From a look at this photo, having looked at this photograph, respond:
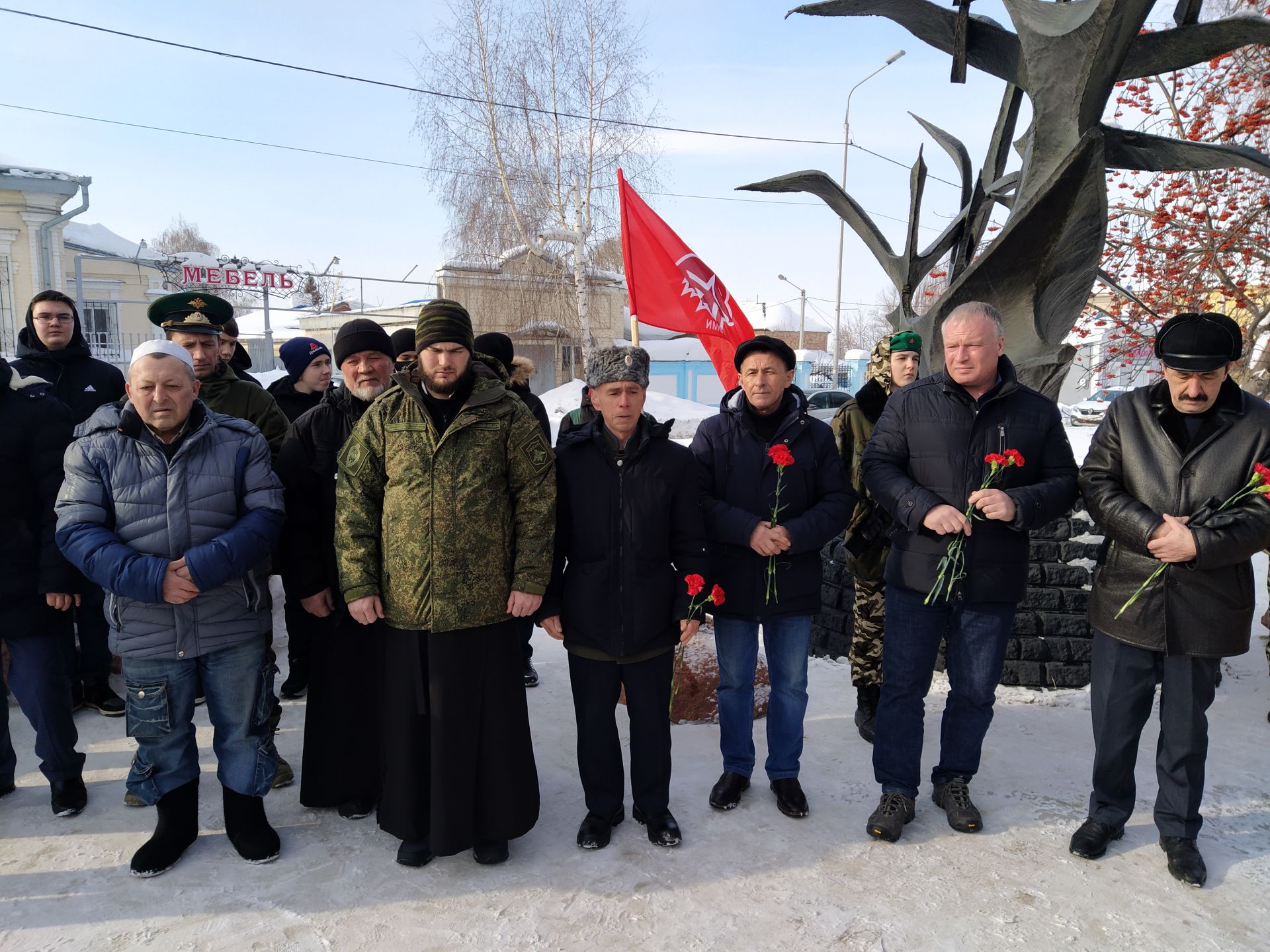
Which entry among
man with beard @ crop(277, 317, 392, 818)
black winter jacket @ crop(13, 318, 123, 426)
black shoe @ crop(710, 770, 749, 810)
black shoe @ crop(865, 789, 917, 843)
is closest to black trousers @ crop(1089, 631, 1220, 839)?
black shoe @ crop(865, 789, 917, 843)

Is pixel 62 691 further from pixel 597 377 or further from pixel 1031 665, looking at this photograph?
pixel 1031 665

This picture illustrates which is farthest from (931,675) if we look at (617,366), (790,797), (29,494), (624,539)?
(29,494)

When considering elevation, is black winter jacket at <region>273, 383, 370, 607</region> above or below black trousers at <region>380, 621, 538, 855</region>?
above

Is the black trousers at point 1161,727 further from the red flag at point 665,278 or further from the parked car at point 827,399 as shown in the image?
the parked car at point 827,399

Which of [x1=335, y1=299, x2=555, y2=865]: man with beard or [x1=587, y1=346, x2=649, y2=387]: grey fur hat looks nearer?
[x1=335, y1=299, x2=555, y2=865]: man with beard

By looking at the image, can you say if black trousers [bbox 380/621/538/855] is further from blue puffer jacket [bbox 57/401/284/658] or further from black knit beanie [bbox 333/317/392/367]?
black knit beanie [bbox 333/317/392/367]

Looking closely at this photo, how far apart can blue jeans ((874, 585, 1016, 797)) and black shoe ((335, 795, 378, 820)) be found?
2.06 metres

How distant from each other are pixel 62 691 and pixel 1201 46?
5.97 m

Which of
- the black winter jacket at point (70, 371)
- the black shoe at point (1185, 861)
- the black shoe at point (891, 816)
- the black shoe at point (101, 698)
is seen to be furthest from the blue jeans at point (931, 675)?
the black winter jacket at point (70, 371)

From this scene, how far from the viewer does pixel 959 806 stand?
125 inches

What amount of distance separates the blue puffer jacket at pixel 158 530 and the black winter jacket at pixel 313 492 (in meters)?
0.25

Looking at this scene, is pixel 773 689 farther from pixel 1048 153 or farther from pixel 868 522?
pixel 1048 153

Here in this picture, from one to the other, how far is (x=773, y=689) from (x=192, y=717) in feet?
7.35

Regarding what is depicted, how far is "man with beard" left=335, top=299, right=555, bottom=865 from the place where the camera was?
9.10 feet
